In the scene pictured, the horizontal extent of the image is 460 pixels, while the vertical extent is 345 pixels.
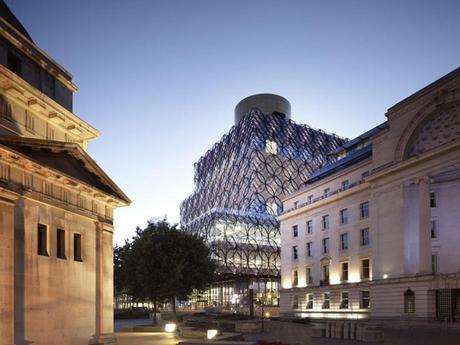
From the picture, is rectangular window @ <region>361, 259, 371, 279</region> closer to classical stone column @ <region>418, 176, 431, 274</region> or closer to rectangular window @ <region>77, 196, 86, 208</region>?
classical stone column @ <region>418, 176, 431, 274</region>

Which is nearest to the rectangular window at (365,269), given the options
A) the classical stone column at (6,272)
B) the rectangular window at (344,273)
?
the rectangular window at (344,273)

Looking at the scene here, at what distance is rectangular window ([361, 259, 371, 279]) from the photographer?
63616 mm

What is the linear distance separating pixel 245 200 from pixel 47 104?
109 meters

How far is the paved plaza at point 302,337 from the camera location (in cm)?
3522

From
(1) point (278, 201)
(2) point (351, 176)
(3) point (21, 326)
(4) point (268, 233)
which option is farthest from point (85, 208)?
(1) point (278, 201)

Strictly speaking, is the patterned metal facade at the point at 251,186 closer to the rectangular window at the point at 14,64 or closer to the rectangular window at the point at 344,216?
the rectangular window at the point at 344,216

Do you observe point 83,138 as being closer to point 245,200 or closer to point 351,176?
point 351,176

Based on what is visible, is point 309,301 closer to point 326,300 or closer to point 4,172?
point 326,300

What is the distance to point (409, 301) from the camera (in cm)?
5256

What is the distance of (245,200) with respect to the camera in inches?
5295

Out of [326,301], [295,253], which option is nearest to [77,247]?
[326,301]

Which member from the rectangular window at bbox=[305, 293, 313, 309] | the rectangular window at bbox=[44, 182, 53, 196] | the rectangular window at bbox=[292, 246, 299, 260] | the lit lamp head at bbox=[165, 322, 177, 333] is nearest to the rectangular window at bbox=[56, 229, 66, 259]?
the rectangular window at bbox=[44, 182, 53, 196]

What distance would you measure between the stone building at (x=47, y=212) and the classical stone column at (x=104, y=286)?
55 millimetres

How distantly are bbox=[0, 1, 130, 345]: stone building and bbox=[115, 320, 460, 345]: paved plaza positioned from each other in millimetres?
6573
